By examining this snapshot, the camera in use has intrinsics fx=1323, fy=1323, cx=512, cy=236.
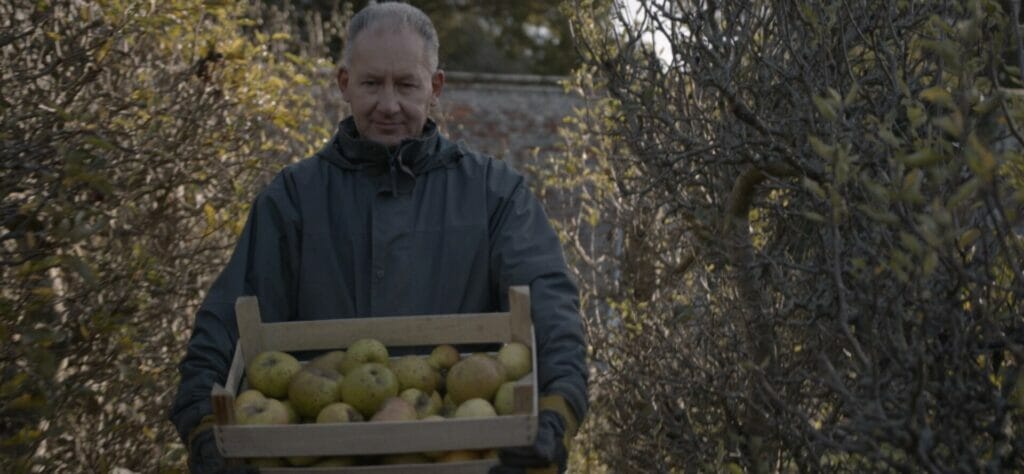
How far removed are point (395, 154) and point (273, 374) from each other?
0.73 metres

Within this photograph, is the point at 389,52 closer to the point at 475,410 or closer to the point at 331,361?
the point at 331,361

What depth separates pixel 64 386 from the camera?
3.19 meters

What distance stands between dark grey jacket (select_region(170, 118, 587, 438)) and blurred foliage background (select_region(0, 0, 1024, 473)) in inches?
14.9

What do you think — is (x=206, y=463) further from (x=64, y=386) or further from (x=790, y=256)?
(x=790, y=256)

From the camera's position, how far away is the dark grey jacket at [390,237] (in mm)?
2977

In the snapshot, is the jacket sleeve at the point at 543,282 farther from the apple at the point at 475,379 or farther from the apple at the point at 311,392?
the apple at the point at 311,392

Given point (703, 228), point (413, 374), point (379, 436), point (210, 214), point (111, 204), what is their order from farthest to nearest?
point (210, 214) → point (703, 228) → point (111, 204) → point (413, 374) → point (379, 436)

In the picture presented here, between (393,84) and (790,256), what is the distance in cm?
127

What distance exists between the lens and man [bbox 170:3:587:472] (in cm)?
299

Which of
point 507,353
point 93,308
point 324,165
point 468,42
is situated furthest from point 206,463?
point 468,42

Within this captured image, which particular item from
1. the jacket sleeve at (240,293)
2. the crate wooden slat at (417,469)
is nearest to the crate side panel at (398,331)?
the jacket sleeve at (240,293)

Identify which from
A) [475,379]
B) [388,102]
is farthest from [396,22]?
[475,379]

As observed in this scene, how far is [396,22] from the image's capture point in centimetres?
305

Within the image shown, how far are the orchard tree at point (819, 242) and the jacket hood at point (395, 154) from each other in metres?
0.62
